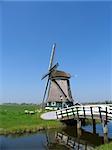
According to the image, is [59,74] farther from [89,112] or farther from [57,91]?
[89,112]

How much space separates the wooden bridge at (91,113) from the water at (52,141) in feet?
4.53

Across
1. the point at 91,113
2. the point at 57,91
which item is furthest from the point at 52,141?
the point at 57,91

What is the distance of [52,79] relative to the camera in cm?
4838

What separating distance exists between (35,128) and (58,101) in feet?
54.6

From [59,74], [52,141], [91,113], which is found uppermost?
[59,74]

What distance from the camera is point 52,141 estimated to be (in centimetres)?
2573

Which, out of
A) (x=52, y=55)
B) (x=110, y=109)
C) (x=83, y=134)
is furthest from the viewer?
(x=52, y=55)

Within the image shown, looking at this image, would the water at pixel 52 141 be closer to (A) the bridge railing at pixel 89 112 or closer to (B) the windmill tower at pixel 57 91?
(A) the bridge railing at pixel 89 112

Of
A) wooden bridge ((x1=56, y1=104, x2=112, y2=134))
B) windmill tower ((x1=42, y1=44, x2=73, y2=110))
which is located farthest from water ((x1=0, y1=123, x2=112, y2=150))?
windmill tower ((x1=42, y1=44, x2=73, y2=110))

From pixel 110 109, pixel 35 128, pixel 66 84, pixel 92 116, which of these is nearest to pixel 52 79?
pixel 66 84

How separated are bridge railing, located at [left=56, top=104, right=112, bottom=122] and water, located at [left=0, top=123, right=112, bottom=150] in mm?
1683

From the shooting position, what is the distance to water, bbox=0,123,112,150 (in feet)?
75.3

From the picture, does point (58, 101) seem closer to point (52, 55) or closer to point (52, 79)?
point (52, 79)

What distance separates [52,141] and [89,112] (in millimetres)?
4230
